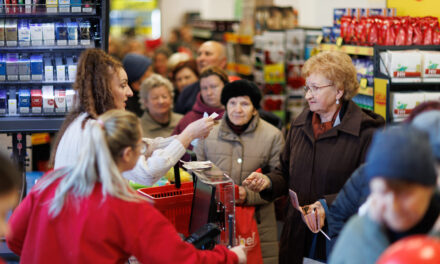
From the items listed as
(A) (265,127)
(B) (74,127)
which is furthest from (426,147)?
(A) (265,127)

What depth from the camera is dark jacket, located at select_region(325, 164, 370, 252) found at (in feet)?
8.00

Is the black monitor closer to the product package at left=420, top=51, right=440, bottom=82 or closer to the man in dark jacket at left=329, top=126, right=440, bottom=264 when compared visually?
the man in dark jacket at left=329, top=126, right=440, bottom=264

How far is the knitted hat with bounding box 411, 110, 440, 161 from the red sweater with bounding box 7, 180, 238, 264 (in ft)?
3.39

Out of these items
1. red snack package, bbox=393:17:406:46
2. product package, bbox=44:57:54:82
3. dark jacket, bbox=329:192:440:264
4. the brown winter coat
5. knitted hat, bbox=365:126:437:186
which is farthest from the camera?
red snack package, bbox=393:17:406:46

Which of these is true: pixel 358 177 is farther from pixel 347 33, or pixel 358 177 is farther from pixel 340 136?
pixel 347 33

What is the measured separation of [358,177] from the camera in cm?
246

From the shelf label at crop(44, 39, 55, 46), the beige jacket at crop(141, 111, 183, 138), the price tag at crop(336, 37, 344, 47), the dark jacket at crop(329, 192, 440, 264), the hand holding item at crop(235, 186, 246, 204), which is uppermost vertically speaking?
the price tag at crop(336, 37, 344, 47)

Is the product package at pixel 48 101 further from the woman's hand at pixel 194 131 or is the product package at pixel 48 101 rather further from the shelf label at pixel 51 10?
the woman's hand at pixel 194 131

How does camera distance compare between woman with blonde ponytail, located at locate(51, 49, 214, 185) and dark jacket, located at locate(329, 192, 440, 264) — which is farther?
woman with blonde ponytail, located at locate(51, 49, 214, 185)

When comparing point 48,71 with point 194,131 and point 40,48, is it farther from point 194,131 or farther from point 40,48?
point 194,131

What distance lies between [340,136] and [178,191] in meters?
1.00

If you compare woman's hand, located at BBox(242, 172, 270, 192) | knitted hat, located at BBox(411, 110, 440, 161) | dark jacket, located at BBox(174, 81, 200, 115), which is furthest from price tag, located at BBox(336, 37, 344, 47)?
knitted hat, located at BBox(411, 110, 440, 161)

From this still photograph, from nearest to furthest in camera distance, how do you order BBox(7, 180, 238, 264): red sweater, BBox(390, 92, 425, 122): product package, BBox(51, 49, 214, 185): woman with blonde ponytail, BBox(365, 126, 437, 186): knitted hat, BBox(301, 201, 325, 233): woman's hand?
BBox(365, 126, 437, 186): knitted hat < BBox(7, 180, 238, 264): red sweater < BBox(51, 49, 214, 185): woman with blonde ponytail < BBox(301, 201, 325, 233): woman's hand < BBox(390, 92, 425, 122): product package

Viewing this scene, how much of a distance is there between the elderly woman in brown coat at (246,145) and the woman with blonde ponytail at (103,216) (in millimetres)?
1858
